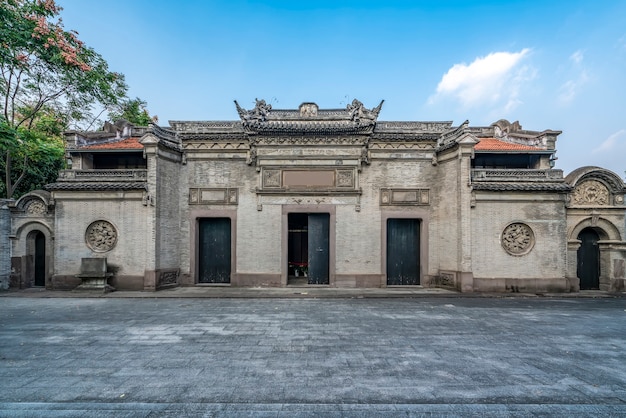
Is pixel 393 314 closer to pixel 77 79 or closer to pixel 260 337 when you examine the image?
pixel 260 337

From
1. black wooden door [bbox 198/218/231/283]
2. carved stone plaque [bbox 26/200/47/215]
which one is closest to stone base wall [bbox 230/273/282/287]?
black wooden door [bbox 198/218/231/283]

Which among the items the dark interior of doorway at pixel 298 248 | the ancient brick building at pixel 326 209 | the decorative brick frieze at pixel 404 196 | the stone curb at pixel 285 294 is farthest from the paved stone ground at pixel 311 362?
the dark interior of doorway at pixel 298 248

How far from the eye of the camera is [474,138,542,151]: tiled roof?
516 inches

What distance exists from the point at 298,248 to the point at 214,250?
4864 millimetres

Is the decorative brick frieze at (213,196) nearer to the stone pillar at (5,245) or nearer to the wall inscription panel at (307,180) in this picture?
the wall inscription panel at (307,180)

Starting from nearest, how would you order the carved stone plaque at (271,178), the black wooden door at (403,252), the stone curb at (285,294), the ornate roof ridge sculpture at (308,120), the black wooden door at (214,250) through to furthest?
the stone curb at (285,294), the ornate roof ridge sculpture at (308,120), the carved stone plaque at (271,178), the black wooden door at (403,252), the black wooden door at (214,250)

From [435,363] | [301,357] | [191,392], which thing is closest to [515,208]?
[435,363]

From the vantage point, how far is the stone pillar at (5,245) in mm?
12273

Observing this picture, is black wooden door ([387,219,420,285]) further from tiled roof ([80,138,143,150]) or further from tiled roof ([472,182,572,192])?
tiled roof ([80,138,143,150])

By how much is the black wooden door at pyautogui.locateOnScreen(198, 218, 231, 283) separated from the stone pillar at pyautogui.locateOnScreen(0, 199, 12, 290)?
7.31 metres

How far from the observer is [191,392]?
421 cm

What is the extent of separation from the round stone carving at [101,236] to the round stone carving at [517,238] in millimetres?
15298

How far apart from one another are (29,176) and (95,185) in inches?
331

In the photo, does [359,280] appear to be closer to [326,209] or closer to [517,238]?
[326,209]
